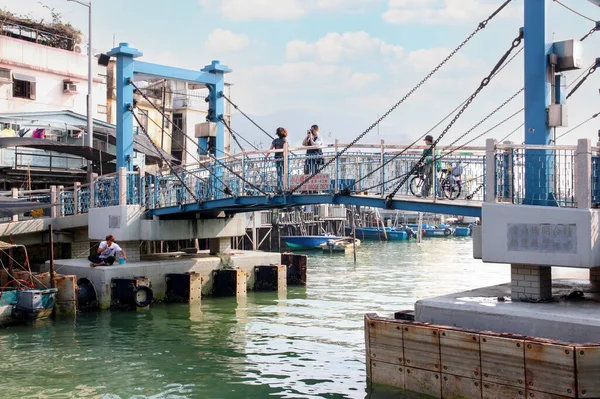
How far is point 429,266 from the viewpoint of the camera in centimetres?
3841

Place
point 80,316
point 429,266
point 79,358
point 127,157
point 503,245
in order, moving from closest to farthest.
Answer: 1. point 503,245
2. point 79,358
3. point 80,316
4. point 127,157
5. point 429,266

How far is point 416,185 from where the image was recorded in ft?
55.2

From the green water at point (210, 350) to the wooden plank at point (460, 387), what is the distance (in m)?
1.13

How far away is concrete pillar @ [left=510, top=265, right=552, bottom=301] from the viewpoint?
483 inches

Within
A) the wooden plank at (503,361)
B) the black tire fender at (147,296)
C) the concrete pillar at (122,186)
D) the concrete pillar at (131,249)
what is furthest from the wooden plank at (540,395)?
the concrete pillar at (122,186)

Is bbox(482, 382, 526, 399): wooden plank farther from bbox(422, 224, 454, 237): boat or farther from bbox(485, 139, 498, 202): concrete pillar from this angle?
bbox(422, 224, 454, 237): boat

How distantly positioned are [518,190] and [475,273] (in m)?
22.8

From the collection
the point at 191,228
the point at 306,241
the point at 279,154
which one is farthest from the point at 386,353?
the point at 306,241

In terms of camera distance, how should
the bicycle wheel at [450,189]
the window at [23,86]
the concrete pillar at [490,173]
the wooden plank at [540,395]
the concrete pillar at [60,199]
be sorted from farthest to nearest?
the window at [23,86] → the concrete pillar at [60,199] → the bicycle wheel at [450,189] → the concrete pillar at [490,173] → the wooden plank at [540,395]

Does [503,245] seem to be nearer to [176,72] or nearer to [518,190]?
[518,190]

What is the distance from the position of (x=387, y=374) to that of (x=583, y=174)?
15.5ft

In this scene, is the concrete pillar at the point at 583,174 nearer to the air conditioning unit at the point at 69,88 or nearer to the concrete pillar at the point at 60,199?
the concrete pillar at the point at 60,199

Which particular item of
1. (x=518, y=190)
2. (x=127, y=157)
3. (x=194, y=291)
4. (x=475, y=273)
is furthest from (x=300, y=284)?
(x=518, y=190)

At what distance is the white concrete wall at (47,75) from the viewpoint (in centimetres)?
3638
